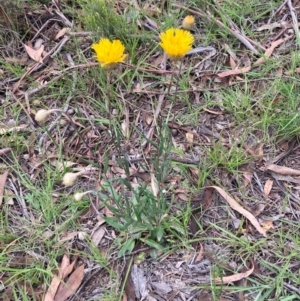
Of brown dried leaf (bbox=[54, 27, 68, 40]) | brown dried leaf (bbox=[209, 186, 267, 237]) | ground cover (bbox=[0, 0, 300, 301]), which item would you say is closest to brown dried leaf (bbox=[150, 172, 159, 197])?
ground cover (bbox=[0, 0, 300, 301])

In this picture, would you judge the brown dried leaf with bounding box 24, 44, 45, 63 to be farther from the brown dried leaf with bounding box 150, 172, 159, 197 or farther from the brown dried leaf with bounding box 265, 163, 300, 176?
the brown dried leaf with bounding box 265, 163, 300, 176

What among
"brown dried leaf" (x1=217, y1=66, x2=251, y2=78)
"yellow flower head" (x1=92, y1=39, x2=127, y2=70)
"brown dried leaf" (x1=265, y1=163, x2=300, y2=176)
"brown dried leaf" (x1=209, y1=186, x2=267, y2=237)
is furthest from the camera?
"brown dried leaf" (x1=217, y1=66, x2=251, y2=78)

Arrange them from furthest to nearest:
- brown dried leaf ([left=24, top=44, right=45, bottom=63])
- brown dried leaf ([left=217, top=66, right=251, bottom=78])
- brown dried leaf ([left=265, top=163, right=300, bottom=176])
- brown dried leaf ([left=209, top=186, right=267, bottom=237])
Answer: brown dried leaf ([left=24, top=44, right=45, bottom=63]) → brown dried leaf ([left=217, top=66, right=251, bottom=78]) → brown dried leaf ([left=265, top=163, right=300, bottom=176]) → brown dried leaf ([left=209, top=186, right=267, bottom=237])

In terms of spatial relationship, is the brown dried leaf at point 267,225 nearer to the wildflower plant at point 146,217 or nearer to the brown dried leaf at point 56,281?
the wildflower plant at point 146,217

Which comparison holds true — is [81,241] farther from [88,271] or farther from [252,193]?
[252,193]

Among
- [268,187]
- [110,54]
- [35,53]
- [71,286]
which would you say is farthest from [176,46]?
[35,53]
